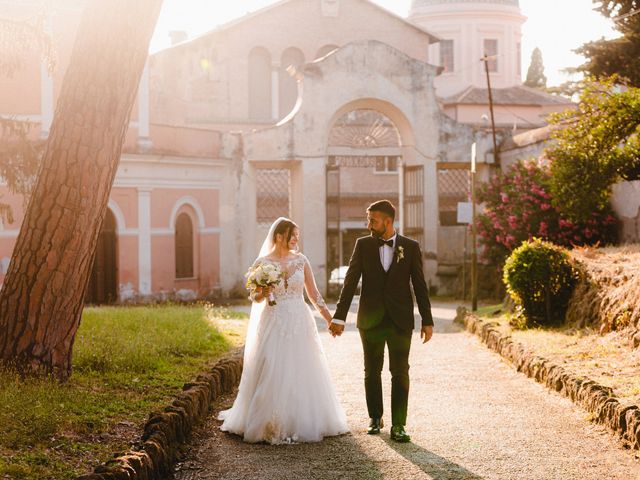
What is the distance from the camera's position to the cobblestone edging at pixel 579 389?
9.08 meters

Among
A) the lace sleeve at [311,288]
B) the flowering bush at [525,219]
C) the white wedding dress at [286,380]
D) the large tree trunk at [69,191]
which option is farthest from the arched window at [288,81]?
the white wedding dress at [286,380]

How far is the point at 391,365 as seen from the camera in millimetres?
9648

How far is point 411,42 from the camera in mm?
45062

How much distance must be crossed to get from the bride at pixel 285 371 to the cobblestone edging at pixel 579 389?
2357mm

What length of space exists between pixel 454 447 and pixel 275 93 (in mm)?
35195

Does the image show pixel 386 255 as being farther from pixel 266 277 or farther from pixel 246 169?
pixel 246 169

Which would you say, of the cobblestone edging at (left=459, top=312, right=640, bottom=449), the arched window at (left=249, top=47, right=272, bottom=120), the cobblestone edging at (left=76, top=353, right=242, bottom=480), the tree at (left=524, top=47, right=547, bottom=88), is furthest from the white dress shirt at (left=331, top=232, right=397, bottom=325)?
the tree at (left=524, top=47, right=547, bottom=88)

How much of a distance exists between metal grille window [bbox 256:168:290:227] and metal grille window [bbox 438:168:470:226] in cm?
635

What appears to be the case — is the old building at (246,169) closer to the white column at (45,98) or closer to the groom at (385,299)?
the white column at (45,98)

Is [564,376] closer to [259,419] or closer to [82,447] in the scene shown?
[259,419]

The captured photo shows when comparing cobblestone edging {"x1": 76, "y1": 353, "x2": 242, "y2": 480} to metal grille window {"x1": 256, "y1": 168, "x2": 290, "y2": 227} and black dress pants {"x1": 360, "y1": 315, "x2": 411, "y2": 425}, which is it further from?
metal grille window {"x1": 256, "y1": 168, "x2": 290, "y2": 227}

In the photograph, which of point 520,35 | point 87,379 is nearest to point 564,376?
point 87,379

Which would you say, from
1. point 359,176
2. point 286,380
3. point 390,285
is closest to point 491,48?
point 359,176

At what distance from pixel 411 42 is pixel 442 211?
7.08m
